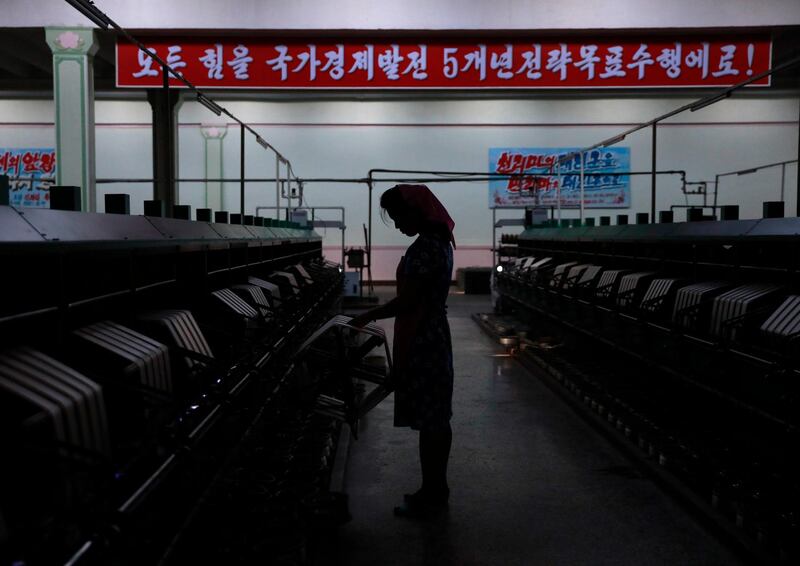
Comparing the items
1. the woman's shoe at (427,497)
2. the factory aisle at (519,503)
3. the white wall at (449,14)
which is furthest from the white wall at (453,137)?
the woman's shoe at (427,497)

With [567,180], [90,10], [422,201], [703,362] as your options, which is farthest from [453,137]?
[90,10]

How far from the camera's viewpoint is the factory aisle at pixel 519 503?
315cm

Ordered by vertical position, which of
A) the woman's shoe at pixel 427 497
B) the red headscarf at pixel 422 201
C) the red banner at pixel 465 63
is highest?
the red banner at pixel 465 63

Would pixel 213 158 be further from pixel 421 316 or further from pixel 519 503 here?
pixel 519 503

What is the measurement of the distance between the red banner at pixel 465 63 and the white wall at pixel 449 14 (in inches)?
13.7

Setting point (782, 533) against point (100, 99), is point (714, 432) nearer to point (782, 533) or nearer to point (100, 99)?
point (782, 533)

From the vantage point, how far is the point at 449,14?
33.3 ft

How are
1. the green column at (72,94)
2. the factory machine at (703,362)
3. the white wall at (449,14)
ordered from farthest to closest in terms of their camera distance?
the white wall at (449,14), the green column at (72,94), the factory machine at (703,362)

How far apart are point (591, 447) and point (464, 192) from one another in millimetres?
12672

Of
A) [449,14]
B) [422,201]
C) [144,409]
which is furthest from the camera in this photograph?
[449,14]

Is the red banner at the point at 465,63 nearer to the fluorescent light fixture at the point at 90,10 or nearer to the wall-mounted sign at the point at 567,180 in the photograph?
the wall-mounted sign at the point at 567,180

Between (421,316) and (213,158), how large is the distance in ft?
45.8

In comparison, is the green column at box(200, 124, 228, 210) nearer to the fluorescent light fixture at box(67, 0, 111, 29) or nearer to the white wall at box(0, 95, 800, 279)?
the white wall at box(0, 95, 800, 279)

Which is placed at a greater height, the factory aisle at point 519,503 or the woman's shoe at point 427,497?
the woman's shoe at point 427,497
